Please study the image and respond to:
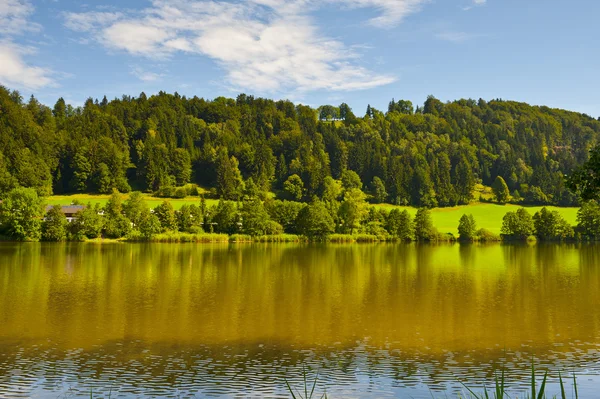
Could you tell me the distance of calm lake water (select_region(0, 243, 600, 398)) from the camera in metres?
15.4

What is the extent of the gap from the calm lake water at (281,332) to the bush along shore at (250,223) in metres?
49.9

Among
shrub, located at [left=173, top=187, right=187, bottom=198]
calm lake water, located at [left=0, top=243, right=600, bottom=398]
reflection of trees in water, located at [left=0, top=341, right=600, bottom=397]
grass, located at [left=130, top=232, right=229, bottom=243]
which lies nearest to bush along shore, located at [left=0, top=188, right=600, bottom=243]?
grass, located at [left=130, top=232, right=229, bottom=243]

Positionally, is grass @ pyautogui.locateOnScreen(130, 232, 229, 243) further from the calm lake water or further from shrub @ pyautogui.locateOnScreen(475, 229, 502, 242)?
the calm lake water

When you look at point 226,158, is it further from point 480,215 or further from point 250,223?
point 480,215

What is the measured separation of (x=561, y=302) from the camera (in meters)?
30.1

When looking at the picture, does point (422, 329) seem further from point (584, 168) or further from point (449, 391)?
point (584, 168)

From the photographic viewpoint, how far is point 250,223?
102 meters

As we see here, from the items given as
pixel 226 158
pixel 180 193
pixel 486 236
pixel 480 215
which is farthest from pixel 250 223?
pixel 480 215

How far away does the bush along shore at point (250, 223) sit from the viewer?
8825 cm

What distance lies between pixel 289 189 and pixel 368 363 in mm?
133395

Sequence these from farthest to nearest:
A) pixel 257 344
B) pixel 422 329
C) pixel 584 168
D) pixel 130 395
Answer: pixel 422 329 < pixel 257 344 < pixel 584 168 < pixel 130 395

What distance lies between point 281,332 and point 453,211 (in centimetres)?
12625

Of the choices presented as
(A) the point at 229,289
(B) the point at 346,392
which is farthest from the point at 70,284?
(B) the point at 346,392

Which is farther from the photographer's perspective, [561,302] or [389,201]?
[389,201]
